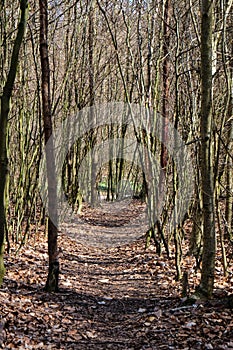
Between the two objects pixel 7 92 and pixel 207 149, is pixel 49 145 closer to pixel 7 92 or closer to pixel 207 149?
pixel 7 92

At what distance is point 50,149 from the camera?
589 cm

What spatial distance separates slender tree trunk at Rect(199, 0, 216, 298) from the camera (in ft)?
15.0

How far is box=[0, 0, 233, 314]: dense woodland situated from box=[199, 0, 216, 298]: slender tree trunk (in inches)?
0.4

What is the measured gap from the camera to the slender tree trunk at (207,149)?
458cm

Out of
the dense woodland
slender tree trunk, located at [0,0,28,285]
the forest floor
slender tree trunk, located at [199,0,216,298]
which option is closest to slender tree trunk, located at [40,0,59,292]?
the dense woodland

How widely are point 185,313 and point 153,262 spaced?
3327 mm

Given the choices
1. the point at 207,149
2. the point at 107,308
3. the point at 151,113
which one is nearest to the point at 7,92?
the point at 207,149

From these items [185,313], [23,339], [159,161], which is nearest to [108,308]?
[185,313]

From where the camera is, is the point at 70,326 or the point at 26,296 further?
the point at 26,296

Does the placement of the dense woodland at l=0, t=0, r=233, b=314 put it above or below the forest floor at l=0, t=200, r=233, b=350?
above

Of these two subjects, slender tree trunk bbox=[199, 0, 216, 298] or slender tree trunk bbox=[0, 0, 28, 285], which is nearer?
slender tree trunk bbox=[0, 0, 28, 285]

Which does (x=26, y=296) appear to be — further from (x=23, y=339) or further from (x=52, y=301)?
(x=23, y=339)

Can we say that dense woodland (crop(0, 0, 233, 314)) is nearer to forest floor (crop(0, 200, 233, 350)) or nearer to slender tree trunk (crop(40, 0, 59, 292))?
slender tree trunk (crop(40, 0, 59, 292))

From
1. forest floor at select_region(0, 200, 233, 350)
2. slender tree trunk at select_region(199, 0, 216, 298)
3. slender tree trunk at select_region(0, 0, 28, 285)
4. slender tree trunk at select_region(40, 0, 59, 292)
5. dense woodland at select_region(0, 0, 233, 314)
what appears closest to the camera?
forest floor at select_region(0, 200, 233, 350)
